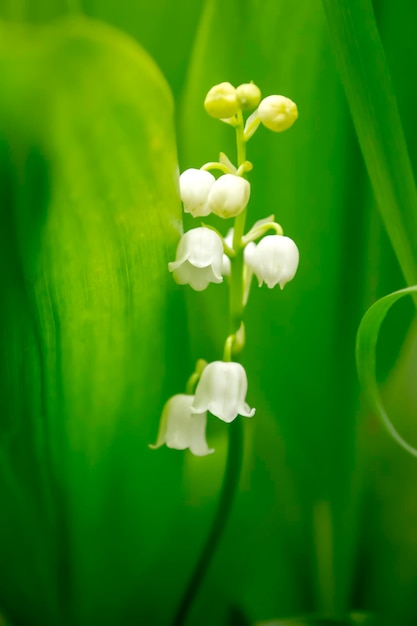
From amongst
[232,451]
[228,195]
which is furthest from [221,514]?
[228,195]

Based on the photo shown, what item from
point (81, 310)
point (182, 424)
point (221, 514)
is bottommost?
point (221, 514)

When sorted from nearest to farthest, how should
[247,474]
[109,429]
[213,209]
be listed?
[213,209] → [109,429] → [247,474]

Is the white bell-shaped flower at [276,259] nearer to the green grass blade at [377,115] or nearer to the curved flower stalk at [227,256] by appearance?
the curved flower stalk at [227,256]

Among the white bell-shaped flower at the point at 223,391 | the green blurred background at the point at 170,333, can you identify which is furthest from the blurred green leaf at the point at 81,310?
the white bell-shaped flower at the point at 223,391

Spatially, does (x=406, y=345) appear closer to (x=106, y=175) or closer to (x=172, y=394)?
(x=172, y=394)

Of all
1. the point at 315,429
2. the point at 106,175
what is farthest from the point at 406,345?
the point at 106,175

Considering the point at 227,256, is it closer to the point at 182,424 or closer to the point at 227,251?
the point at 227,251

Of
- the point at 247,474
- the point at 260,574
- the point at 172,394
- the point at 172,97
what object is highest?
the point at 172,97
